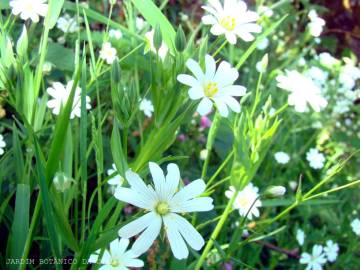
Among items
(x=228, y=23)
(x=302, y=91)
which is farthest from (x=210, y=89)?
(x=302, y=91)

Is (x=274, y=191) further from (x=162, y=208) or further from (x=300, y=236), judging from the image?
(x=300, y=236)

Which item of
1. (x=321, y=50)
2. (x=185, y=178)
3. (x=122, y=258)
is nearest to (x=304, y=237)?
(x=185, y=178)

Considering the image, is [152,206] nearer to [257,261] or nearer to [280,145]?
[257,261]

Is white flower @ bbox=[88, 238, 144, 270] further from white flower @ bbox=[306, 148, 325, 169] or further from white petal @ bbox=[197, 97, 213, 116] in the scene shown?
white flower @ bbox=[306, 148, 325, 169]

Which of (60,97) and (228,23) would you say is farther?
(60,97)

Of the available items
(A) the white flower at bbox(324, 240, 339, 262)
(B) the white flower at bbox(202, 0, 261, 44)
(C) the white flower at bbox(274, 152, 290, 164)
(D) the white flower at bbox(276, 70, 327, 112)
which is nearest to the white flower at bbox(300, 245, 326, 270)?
(A) the white flower at bbox(324, 240, 339, 262)

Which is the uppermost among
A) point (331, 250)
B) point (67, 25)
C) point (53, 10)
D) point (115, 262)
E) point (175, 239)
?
point (53, 10)
